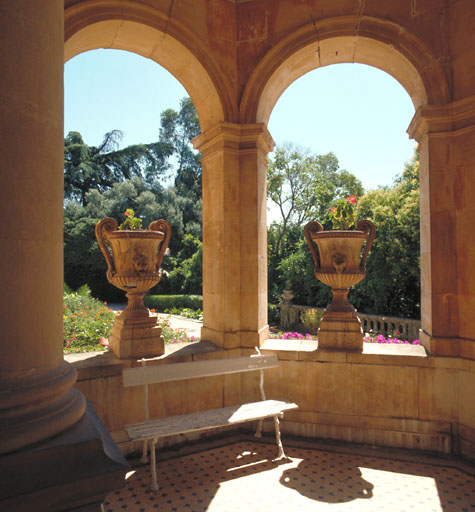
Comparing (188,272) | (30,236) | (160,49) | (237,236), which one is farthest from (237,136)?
(188,272)

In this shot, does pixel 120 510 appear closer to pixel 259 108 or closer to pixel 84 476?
pixel 84 476

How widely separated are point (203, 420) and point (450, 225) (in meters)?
3.57

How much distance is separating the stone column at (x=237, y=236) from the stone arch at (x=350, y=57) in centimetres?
39

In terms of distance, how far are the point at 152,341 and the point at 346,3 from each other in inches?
191

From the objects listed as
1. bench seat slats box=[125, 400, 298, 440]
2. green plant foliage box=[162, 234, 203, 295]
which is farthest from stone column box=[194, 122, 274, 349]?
green plant foliage box=[162, 234, 203, 295]

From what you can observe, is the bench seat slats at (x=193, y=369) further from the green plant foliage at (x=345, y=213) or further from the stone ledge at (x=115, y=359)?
the green plant foliage at (x=345, y=213)

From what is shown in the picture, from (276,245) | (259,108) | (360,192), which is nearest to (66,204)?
(276,245)

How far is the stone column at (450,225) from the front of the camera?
4.71m

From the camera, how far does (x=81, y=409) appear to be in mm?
2023

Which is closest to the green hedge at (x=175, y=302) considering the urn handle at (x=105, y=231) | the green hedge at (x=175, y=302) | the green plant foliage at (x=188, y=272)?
the green hedge at (x=175, y=302)

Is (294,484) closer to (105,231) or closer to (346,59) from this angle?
(105,231)

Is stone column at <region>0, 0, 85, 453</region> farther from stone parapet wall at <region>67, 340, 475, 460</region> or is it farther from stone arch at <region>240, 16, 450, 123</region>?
stone arch at <region>240, 16, 450, 123</region>

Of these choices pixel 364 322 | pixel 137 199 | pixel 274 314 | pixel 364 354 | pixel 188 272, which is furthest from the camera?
pixel 137 199

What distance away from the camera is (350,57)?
563 cm
